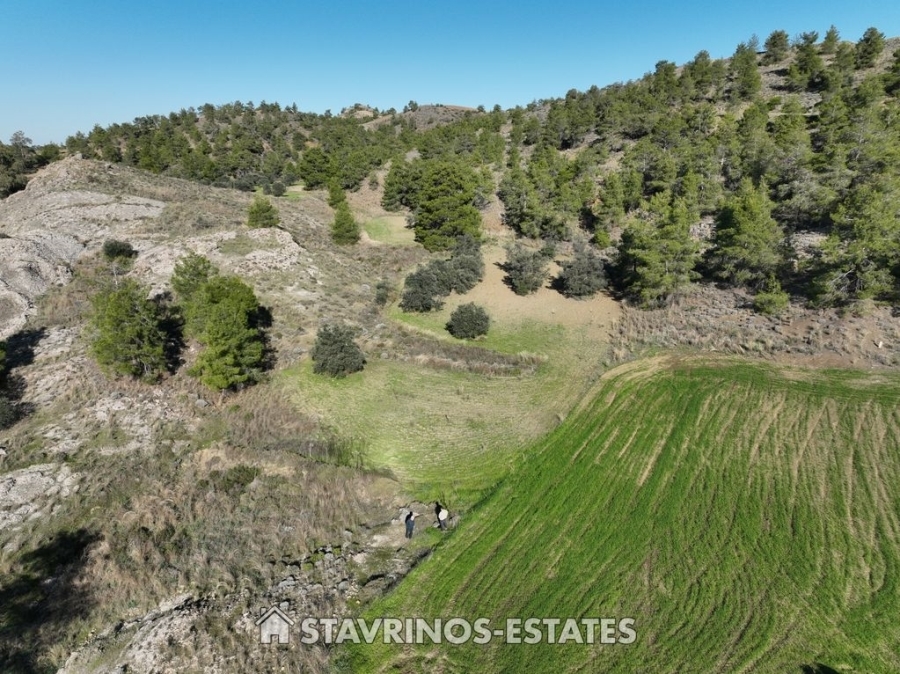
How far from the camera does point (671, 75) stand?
9650cm

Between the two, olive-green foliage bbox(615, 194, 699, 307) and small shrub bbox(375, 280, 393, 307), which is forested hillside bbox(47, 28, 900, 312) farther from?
small shrub bbox(375, 280, 393, 307)

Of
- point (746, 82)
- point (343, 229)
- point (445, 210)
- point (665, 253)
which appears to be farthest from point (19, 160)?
point (746, 82)

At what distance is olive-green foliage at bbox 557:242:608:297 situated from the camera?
142 feet

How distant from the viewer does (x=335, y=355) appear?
3114 cm

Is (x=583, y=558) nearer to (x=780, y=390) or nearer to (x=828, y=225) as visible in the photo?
(x=780, y=390)

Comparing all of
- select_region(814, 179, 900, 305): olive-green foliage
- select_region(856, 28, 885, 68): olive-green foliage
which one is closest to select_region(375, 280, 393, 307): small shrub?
select_region(814, 179, 900, 305): olive-green foliage

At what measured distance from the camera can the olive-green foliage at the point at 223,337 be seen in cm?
2659

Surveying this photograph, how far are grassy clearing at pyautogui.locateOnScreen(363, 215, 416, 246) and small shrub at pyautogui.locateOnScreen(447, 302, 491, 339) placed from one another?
25.3 m

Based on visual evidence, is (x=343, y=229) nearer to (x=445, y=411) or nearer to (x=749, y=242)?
(x=445, y=411)

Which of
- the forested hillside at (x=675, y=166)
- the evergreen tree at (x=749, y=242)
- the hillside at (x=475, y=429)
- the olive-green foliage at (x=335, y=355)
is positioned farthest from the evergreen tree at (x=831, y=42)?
the olive-green foliage at (x=335, y=355)

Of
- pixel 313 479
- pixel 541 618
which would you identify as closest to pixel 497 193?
pixel 313 479

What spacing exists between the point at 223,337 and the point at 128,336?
18.6 ft

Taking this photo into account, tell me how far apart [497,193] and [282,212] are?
34243 mm

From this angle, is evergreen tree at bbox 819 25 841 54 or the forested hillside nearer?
the forested hillside
